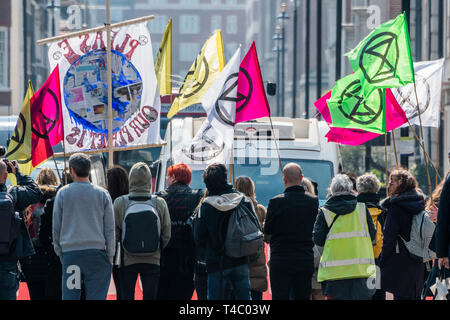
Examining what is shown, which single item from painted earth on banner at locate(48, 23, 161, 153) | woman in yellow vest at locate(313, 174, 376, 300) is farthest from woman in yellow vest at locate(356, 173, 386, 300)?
painted earth on banner at locate(48, 23, 161, 153)

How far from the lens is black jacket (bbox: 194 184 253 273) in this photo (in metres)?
8.58

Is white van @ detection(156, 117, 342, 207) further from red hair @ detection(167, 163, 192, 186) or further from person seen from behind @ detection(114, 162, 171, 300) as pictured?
person seen from behind @ detection(114, 162, 171, 300)

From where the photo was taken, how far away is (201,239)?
28.3 ft

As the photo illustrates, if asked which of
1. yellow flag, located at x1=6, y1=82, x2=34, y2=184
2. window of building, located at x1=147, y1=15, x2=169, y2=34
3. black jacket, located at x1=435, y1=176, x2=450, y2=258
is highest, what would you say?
window of building, located at x1=147, y1=15, x2=169, y2=34

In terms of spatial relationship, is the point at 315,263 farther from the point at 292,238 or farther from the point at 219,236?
the point at 219,236

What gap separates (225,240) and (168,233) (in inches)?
23.5

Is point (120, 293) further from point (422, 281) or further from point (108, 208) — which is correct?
point (422, 281)

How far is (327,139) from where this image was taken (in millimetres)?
12828

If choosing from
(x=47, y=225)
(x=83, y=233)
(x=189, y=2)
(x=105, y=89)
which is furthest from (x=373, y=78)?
(x=189, y=2)

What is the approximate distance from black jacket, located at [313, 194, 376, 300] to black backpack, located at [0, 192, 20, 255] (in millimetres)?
2678

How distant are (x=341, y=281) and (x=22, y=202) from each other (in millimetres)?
2957

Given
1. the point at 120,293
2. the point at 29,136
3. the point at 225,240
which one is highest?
the point at 29,136

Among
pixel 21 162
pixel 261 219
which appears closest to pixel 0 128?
pixel 21 162
